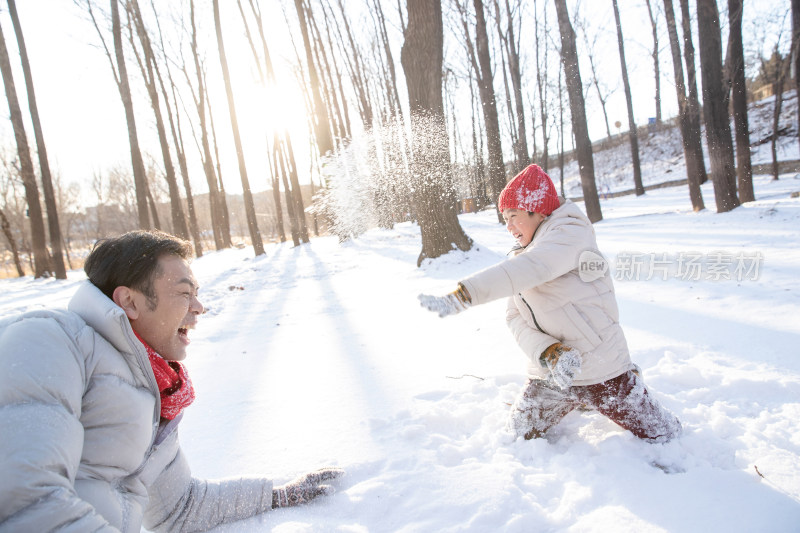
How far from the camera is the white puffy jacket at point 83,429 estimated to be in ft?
2.93

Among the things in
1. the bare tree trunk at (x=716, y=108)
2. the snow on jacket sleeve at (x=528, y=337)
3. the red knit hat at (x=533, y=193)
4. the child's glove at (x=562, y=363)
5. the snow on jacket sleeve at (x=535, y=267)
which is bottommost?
the child's glove at (x=562, y=363)

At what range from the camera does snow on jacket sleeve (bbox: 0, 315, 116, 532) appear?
0.87 m

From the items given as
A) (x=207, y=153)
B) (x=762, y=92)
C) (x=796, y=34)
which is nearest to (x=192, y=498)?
(x=796, y=34)

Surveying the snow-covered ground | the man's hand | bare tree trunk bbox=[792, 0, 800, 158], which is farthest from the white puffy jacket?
the snow-covered ground

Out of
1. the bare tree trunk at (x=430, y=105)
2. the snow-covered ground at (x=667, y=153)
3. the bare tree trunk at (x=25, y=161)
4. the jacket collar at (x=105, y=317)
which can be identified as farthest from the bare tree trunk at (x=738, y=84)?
the bare tree trunk at (x=25, y=161)

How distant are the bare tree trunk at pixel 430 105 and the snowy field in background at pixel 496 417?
2168 millimetres

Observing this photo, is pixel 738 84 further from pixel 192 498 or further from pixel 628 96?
pixel 192 498

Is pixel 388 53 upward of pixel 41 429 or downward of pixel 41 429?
upward

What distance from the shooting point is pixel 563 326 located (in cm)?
190

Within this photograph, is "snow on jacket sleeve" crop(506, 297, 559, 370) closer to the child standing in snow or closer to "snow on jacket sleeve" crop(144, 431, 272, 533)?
the child standing in snow

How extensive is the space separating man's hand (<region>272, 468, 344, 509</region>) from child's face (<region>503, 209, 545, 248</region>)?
140 centimetres

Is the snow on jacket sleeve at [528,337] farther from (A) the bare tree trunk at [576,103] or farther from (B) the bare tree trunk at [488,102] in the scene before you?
(B) the bare tree trunk at [488,102]

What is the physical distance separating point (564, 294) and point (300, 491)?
4.53 ft

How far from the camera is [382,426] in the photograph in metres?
2.25
